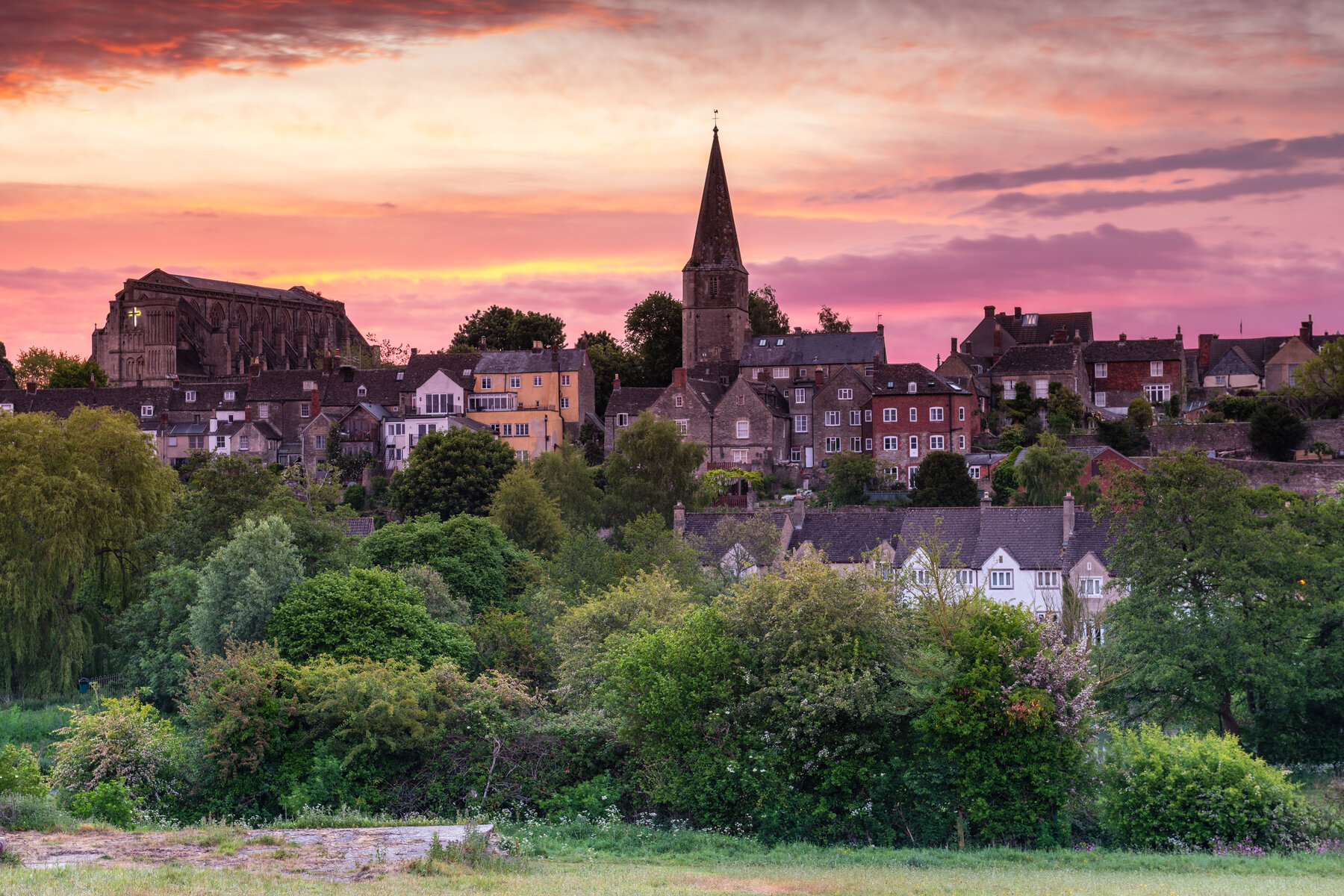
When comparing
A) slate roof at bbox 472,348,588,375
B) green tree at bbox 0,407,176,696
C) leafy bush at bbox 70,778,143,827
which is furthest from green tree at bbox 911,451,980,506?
leafy bush at bbox 70,778,143,827

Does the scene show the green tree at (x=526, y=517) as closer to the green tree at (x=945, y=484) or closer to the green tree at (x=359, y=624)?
the green tree at (x=945, y=484)

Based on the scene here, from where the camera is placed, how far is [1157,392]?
94.9 meters

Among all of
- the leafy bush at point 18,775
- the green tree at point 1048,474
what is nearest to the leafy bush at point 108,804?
the leafy bush at point 18,775

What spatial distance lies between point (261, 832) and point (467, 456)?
48.9 meters

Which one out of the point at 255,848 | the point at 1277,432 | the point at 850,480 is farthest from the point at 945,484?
the point at 255,848

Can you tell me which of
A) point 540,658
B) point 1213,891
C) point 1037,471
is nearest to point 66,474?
point 540,658

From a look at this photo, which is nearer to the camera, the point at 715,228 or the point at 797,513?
the point at 797,513

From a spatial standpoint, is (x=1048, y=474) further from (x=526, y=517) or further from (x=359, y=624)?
(x=359, y=624)

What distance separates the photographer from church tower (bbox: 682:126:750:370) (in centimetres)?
10388

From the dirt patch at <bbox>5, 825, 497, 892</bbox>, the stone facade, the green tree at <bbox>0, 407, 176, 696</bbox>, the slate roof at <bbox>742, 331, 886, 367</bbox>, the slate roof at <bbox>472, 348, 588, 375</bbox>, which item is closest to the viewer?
the dirt patch at <bbox>5, 825, 497, 892</bbox>

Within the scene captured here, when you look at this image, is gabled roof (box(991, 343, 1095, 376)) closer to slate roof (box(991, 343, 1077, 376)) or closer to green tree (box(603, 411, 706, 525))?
slate roof (box(991, 343, 1077, 376))

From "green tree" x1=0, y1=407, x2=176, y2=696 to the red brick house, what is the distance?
48180 millimetres

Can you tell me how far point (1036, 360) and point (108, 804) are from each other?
75.9 meters

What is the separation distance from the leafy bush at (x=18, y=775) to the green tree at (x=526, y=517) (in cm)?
3528
